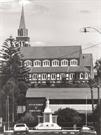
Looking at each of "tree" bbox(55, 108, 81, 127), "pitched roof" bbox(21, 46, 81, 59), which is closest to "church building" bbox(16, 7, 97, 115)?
"pitched roof" bbox(21, 46, 81, 59)

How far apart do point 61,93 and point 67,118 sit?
84.6 feet

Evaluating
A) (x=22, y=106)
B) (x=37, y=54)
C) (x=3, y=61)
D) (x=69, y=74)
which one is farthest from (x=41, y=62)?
(x=22, y=106)

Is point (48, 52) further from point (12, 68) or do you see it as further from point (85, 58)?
point (12, 68)

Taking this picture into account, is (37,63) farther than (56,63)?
No

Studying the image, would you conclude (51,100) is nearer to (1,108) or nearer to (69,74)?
(1,108)

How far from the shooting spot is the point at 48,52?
182125 mm

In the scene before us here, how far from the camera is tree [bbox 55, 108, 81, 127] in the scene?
68.9 metres

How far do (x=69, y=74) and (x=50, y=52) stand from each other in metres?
17.2

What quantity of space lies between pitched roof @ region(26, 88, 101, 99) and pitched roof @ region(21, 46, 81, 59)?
259 ft

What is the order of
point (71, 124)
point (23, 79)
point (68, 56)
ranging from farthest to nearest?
1. point (68, 56)
2. point (23, 79)
3. point (71, 124)

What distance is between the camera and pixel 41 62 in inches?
7151

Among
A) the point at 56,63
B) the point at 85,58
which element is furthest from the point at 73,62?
the point at 56,63

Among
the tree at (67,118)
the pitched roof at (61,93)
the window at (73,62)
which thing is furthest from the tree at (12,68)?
the window at (73,62)

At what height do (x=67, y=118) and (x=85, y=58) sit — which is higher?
(x=85, y=58)
